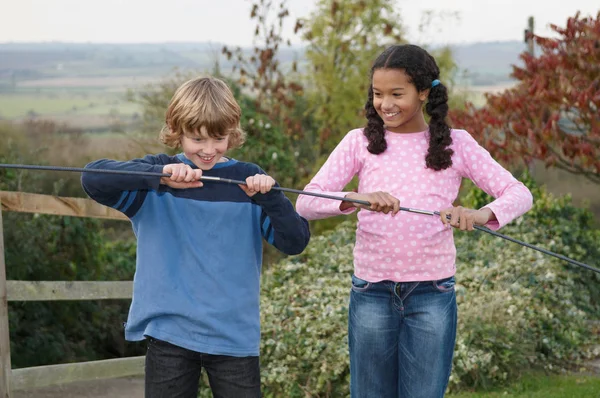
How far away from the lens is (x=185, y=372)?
8.52ft

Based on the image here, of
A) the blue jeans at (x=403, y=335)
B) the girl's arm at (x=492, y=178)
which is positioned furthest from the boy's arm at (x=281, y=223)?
the girl's arm at (x=492, y=178)

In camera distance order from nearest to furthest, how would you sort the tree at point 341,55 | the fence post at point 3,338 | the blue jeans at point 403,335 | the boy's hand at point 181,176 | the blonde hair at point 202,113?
the boy's hand at point 181,176, the blonde hair at point 202,113, the blue jeans at point 403,335, the fence post at point 3,338, the tree at point 341,55

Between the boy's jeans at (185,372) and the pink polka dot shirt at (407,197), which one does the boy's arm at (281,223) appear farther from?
the boy's jeans at (185,372)

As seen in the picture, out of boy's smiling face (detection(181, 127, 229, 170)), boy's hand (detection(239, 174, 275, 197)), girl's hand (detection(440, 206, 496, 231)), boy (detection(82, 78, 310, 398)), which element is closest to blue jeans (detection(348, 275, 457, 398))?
girl's hand (detection(440, 206, 496, 231))

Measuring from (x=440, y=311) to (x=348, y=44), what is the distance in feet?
36.2

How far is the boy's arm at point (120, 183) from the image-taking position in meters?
2.58

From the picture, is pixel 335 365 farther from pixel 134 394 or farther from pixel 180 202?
pixel 180 202

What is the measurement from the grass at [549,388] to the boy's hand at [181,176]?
9.34 feet

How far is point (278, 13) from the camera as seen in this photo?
11078 mm

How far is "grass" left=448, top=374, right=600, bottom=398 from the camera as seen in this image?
4887 millimetres

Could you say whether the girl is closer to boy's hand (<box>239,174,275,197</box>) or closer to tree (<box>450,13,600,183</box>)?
boy's hand (<box>239,174,275,197</box>)

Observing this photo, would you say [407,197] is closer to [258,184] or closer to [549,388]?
[258,184]

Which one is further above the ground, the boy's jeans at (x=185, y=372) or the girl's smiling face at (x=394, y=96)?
the girl's smiling face at (x=394, y=96)

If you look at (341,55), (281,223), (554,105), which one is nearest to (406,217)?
(281,223)
